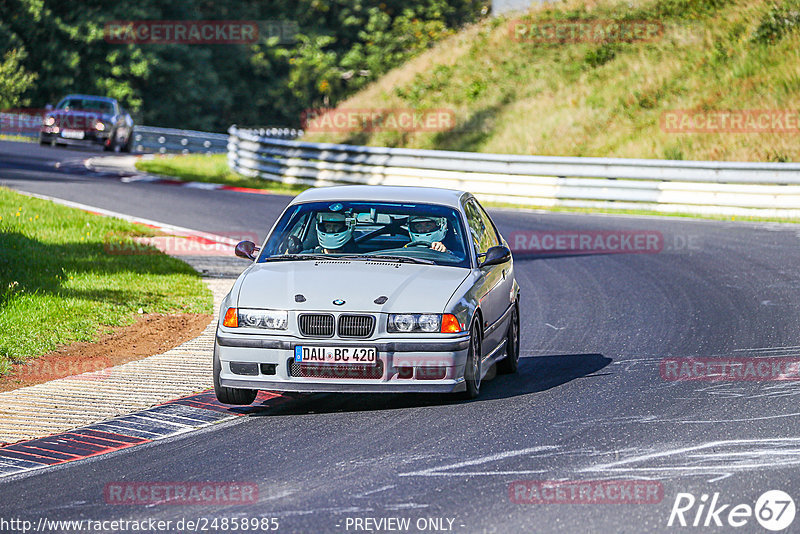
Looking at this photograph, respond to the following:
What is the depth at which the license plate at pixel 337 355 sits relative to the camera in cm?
824

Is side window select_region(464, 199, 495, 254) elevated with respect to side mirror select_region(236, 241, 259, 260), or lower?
elevated

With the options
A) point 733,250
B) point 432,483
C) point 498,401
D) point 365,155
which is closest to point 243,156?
point 365,155

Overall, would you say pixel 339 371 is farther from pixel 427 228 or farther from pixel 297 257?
pixel 427 228

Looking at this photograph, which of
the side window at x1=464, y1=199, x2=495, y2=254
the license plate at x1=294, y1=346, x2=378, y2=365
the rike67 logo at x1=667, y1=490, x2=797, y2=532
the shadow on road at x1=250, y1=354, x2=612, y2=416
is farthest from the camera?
the side window at x1=464, y1=199, x2=495, y2=254

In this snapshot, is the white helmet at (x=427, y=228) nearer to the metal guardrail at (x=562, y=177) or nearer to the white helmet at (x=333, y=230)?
the white helmet at (x=333, y=230)

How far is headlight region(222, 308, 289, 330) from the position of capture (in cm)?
836

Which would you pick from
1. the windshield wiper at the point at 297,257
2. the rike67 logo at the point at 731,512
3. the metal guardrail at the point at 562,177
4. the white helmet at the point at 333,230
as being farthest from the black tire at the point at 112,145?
the rike67 logo at the point at 731,512

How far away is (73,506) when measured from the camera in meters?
6.36

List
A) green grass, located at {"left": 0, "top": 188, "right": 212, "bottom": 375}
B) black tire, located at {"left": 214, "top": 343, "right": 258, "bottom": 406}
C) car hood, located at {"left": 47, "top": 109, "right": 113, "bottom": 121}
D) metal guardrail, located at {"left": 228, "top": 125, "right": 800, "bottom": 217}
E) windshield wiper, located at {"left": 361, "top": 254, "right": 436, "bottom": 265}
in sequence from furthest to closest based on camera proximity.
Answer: car hood, located at {"left": 47, "top": 109, "right": 113, "bottom": 121}
metal guardrail, located at {"left": 228, "top": 125, "right": 800, "bottom": 217}
green grass, located at {"left": 0, "top": 188, "right": 212, "bottom": 375}
windshield wiper, located at {"left": 361, "top": 254, "right": 436, "bottom": 265}
black tire, located at {"left": 214, "top": 343, "right": 258, "bottom": 406}

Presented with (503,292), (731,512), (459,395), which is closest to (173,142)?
(503,292)

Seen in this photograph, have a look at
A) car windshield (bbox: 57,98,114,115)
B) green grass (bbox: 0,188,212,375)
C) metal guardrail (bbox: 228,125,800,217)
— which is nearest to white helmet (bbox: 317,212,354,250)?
green grass (bbox: 0,188,212,375)

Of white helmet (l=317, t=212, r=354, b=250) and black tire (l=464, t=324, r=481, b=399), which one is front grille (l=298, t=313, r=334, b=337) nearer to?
black tire (l=464, t=324, r=481, b=399)

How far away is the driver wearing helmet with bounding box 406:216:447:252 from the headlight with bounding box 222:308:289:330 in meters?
1.65

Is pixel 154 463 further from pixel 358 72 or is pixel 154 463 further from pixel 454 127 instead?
pixel 358 72
